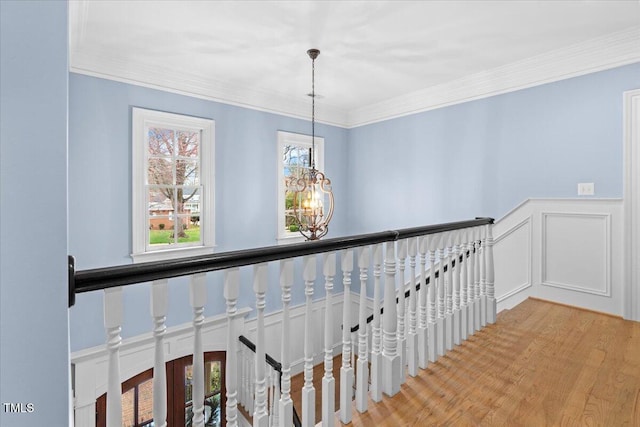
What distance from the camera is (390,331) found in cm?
175

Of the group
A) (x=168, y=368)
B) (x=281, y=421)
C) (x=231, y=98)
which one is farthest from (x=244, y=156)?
(x=281, y=421)

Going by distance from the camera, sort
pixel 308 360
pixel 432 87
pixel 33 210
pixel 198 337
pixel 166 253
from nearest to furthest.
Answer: pixel 33 210 < pixel 198 337 < pixel 308 360 < pixel 166 253 < pixel 432 87

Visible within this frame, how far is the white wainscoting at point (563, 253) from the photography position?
9.70 ft

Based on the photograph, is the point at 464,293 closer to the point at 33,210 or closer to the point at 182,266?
the point at 182,266

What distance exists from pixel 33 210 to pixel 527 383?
236cm

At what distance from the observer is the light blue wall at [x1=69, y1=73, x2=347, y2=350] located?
313 centimetres

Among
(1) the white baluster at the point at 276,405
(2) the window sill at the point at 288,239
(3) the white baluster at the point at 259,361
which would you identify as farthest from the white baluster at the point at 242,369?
(3) the white baluster at the point at 259,361

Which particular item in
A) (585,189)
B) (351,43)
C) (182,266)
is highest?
(351,43)

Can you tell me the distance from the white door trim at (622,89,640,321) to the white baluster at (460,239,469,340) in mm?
1677

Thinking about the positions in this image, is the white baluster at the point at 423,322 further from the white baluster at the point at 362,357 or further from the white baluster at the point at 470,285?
the white baluster at the point at 470,285

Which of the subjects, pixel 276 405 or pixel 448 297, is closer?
pixel 276 405

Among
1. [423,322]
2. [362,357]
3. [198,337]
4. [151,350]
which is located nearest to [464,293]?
[423,322]

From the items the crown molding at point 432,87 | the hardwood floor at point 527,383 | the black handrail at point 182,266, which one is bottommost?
the hardwood floor at point 527,383

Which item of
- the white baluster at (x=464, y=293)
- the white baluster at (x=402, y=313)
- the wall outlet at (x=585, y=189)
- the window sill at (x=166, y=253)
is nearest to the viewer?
the white baluster at (x=402, y=313)
